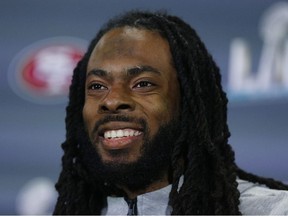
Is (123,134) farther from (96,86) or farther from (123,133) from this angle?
(96,86)

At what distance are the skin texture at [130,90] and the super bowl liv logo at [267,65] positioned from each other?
0.59 metres

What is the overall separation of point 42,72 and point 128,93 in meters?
0.75

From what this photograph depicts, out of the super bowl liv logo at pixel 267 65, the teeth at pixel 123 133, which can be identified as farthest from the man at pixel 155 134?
the super bowl liv logo at pixel 267 65

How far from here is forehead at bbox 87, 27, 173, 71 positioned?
1.40 metres

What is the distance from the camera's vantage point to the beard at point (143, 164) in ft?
4.41

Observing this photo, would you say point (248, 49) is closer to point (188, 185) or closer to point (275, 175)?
point (275, 175)

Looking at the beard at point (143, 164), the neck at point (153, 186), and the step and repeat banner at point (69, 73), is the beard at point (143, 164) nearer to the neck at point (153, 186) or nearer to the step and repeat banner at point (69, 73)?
the neck at point (153, 186)

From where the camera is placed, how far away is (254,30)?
6.56 ft

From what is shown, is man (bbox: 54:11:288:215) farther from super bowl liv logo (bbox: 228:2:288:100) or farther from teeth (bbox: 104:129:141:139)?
super bowl liv logo (bbox: 228:2:288:100)

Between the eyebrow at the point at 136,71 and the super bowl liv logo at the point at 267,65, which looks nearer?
the eyebrow at the point at 136,71

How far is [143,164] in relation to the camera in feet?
4.43

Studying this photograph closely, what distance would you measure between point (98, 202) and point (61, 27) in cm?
72

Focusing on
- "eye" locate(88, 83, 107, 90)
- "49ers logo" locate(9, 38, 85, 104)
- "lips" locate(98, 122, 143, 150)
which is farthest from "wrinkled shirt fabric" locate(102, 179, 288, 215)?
"49ers logo" locate(9, 38, 85, 104)

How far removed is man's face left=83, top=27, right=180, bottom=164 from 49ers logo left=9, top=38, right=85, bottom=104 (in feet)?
1.98
